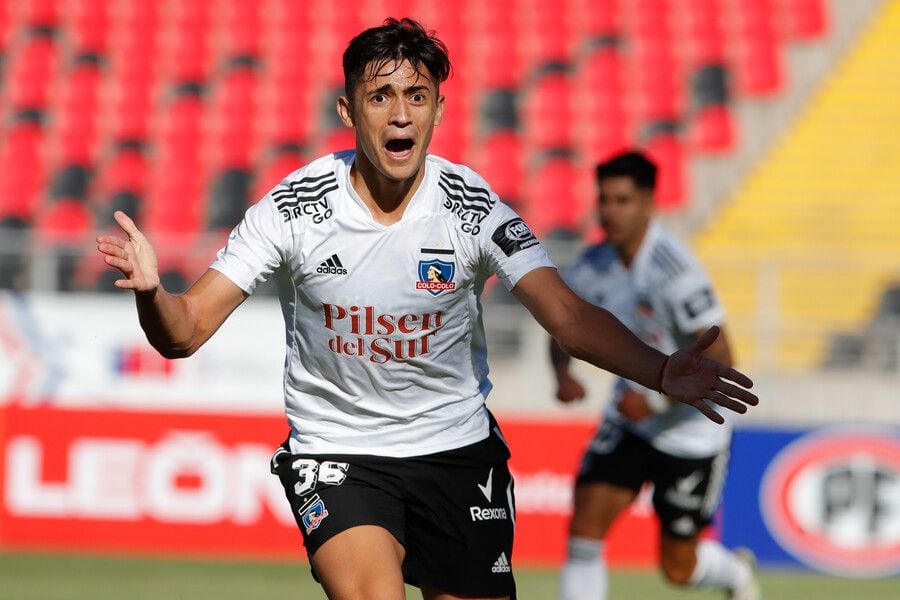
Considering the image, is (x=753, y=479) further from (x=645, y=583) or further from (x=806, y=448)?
(x=645, y=583)

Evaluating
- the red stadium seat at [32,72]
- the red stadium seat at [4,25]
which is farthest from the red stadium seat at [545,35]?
the red stadium seat at [4,25]

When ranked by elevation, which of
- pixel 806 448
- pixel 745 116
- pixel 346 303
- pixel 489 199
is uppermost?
pixel 745 116

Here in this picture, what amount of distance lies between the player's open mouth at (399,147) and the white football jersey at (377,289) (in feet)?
0.64

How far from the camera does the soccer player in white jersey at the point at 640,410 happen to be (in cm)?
729

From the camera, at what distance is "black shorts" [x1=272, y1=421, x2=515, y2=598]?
15.5ft

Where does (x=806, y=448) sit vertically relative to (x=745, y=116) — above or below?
below

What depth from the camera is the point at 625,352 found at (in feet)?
14.7

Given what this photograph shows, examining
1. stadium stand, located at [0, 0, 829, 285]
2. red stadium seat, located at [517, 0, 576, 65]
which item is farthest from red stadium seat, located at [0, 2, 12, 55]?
red stadium seat, located at [517, 0, 576, 65]

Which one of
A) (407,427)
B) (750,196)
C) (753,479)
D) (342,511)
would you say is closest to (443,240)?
(407,427)

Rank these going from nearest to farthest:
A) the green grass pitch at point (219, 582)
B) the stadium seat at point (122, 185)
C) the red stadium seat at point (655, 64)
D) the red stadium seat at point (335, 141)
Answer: the green grass pitch at point (219, 582) → the stadium seat at point (122, 185) → the red stadium seat at point (335, 141) → the red stadium seat at point (655, 64)

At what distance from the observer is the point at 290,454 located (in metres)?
4.89

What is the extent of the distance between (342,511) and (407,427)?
37 centimetres

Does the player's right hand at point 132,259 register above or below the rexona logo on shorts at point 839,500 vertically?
above

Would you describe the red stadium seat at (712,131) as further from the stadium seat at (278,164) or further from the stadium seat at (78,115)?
the stadium seat at (78,115)
